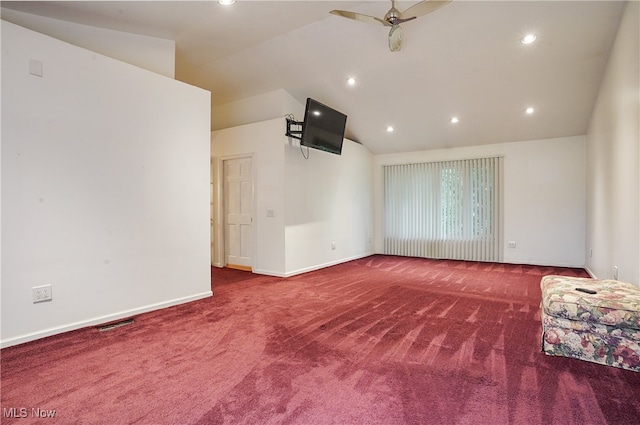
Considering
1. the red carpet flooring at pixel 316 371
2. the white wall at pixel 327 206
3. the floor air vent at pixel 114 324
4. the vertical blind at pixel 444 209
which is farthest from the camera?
the vertical blind at pixel 444 209

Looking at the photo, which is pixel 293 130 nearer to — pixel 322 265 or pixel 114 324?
pixel 322 265

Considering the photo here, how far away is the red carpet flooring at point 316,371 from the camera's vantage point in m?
1.59

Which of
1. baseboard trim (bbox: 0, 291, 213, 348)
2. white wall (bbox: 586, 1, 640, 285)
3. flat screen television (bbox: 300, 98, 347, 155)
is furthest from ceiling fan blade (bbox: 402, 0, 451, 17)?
baseboard trim (bbox: 0, 291, 213, 348)

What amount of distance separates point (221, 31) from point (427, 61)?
256 cm

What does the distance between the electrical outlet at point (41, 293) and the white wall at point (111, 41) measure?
7.66 ft

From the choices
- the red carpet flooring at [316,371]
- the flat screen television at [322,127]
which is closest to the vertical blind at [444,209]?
the flat screen television at [322,127]

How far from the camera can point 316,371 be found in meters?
1.99

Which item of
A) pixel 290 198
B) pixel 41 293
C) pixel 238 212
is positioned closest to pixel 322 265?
pixel 290 198

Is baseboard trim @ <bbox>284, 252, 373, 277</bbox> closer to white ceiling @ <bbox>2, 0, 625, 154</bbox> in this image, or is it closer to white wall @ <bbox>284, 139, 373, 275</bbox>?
white wall @ <bbox>284, 139, 373, 275</bbox>

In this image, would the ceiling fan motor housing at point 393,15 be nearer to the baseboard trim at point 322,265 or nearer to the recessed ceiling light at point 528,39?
the recessed ceiling light at point 528,39

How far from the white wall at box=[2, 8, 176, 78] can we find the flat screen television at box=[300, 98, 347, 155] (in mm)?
1850

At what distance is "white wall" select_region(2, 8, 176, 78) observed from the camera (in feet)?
9.62

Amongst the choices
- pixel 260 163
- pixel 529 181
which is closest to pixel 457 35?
pixel 260 163

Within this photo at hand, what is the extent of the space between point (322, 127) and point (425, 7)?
98.7 inches
